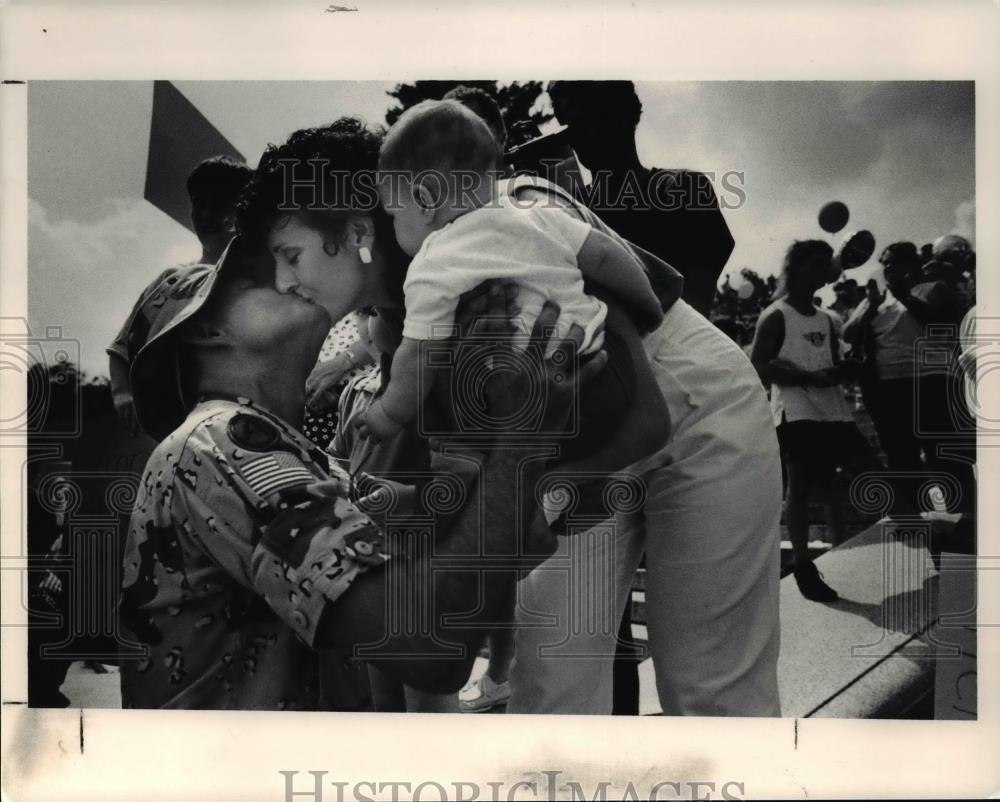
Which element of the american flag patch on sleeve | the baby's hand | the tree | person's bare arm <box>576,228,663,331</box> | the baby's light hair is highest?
the tree

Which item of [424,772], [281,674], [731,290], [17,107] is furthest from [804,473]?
[17,107]

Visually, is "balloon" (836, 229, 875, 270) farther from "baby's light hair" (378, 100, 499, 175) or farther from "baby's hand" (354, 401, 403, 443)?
"baby's hand" (354, 401, 403, 443)

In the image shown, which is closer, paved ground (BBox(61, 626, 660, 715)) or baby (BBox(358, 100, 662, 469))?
baby (BBox(358, 100, 662, 469))

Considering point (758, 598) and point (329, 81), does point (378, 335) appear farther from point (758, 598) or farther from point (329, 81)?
point (758, 598)

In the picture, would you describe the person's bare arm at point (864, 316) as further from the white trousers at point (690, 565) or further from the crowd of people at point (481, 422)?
the white trousers at point (690, 565)

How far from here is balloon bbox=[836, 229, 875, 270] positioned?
283 centimetres

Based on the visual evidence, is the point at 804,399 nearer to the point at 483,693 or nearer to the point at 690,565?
the point at 690,565

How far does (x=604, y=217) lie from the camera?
2820 millimetres

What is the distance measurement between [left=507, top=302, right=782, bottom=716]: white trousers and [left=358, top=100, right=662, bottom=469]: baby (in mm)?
140

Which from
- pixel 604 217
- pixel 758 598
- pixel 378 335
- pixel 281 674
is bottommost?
pixel 281 674

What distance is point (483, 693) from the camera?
2.85 meters

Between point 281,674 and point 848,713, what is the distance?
1650 millimetres

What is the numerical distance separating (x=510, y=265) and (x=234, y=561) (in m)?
1.14

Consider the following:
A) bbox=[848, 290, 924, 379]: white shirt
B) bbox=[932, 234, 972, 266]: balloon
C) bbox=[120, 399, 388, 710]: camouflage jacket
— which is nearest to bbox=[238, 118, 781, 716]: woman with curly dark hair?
bbox=[120, 399, 388, 710]: camouflage jacket
